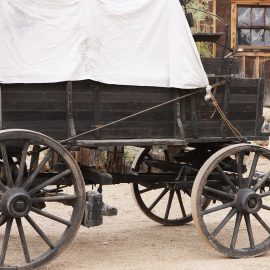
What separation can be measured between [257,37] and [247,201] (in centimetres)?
1080

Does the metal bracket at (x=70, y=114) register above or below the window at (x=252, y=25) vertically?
below

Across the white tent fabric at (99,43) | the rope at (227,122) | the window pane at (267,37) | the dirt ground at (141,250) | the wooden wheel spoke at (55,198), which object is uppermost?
the window pane at (267,37)

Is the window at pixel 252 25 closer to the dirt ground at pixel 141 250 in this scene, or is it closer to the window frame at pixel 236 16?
the window frame at pixel 236 16

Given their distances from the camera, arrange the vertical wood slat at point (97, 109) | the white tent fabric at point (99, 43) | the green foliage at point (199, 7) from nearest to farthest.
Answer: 1. the white tent fabric at point (99, 43)
2. the vertical wood slat at point (97, 109)
3. the green foliage at point (199, 7)

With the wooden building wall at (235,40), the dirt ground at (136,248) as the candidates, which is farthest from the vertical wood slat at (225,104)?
the wooden building wall at (235,40)

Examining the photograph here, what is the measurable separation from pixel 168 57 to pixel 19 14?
1.45 meters

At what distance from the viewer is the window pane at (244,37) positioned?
55.0 ft

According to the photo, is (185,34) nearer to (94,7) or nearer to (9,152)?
(94,7)

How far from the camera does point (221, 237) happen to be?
26.2 ft

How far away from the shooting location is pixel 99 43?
20.5 ft

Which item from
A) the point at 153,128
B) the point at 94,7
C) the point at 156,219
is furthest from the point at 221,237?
the point at 94,7

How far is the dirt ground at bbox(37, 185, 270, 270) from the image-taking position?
6398 mm

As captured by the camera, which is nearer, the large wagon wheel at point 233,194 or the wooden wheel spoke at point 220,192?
the large wagon wheel at point 233,194

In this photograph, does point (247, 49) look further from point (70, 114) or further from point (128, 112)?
point (70, 114)
